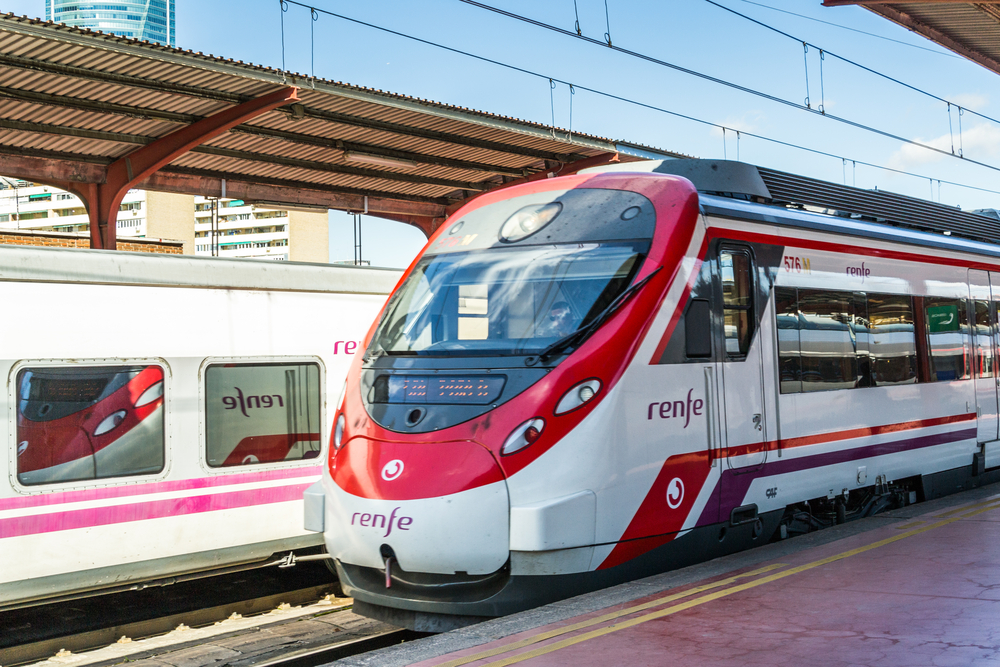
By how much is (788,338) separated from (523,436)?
9.18ft

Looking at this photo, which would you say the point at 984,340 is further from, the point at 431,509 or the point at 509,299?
the point at 431,509

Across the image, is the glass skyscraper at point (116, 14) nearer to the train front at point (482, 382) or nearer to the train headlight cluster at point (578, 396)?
the train front at point (482, 382)

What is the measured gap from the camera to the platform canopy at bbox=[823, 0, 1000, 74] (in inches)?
436

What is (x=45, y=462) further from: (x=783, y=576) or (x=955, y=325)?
(x=955, y=325)

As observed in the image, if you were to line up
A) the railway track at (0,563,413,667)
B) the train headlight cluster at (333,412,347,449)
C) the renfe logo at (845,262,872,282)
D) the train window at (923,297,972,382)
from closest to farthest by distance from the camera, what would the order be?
the train headlight cluster at (333,412,347,449)
the railway track at (0,563,413,667)
the renfe logo at (845,262,872,282)
the train window at (923,297,972,382)

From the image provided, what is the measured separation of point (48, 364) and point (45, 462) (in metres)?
0.68

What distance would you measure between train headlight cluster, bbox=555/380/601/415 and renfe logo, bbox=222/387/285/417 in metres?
3.20

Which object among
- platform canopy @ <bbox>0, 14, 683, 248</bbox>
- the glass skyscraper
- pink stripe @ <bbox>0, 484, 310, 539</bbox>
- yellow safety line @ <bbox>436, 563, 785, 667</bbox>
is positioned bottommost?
yellow safety line @ <bbox>436, 563, 785, 667</bbox>

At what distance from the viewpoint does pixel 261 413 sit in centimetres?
801

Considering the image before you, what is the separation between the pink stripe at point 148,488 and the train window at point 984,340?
704 centimetres

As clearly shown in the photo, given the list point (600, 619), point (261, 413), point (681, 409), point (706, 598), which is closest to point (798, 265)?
point (681, 409)

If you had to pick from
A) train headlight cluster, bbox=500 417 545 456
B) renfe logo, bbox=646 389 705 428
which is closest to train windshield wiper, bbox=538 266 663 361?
train headlight cluster, bbox=500 417 545 456

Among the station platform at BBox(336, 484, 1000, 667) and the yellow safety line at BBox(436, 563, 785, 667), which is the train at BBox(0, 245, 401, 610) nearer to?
the station platform at BBox(336, 484, 1000, 667)

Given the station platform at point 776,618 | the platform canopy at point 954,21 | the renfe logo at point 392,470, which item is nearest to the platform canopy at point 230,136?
the platform canopy at point 954,21
